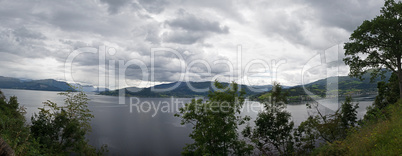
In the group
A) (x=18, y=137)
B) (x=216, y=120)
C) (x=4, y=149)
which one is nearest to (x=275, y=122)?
(x=216, y=120)

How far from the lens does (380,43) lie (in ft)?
63.0

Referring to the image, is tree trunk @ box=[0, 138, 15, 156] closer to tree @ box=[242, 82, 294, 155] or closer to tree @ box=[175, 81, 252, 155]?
tree @ box=[175, 81, 252, 155]

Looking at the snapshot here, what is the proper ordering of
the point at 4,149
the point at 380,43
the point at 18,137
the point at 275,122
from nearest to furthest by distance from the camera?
the point at 4,149
the point at 18,137
the point at 380,43
the point at 275,122

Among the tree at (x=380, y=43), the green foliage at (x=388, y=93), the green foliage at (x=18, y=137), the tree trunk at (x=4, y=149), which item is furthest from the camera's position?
the green foliage at (x=388, y=93)

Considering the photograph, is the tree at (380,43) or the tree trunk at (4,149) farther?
the tree at (380,43)

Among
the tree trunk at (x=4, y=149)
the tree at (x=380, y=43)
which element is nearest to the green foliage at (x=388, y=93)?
the tree at (x=380, y=43)

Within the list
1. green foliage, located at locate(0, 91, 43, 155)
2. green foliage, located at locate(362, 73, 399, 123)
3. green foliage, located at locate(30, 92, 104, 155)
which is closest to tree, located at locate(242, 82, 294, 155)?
green foliage, located at locate(362, 73, 399, 123)

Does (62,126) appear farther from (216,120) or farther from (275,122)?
(275,122)

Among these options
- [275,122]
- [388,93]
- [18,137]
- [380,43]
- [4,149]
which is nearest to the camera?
[4,149]

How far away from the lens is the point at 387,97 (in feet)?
97.6

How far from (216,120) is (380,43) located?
17773mm

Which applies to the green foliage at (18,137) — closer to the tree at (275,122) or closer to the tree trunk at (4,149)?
the tree trunk at (4,149)

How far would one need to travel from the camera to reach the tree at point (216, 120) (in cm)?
2136

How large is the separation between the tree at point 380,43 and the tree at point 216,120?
1225 cm
